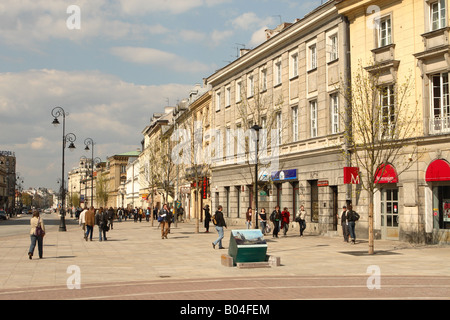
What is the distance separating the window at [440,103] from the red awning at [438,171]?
1469 millimetres

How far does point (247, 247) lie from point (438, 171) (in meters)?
11.2

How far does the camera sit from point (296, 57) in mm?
35906

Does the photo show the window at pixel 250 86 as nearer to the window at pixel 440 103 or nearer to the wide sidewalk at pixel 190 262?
the wide sidewalk at pixel 190 262

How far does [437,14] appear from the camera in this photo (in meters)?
24.7

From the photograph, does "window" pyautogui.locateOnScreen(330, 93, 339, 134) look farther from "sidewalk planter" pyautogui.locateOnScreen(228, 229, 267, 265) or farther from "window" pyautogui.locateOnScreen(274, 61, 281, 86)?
"sidewalk planter" pyautogui.locateOnScreen(228, 229, 267, 265)

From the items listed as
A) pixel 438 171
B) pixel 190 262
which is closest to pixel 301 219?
pixel 438 171

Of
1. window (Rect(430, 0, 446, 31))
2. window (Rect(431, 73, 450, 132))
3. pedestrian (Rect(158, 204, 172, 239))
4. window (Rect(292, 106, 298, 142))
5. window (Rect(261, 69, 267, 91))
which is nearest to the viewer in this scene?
window (Rect(431, 73, 450, 132))

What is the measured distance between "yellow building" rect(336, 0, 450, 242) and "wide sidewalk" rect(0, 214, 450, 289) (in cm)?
151

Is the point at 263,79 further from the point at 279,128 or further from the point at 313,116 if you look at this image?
the point at 313,116

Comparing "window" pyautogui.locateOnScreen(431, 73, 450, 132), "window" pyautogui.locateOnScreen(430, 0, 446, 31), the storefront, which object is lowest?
the storefront

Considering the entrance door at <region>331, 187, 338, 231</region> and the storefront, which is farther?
the entrance door at <region>331, 187, 338, 231</region>

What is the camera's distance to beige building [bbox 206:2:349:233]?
31.1 meters

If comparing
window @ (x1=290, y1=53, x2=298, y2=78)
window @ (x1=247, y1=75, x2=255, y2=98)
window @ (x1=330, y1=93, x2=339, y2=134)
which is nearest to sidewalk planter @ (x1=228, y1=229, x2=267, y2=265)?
window @ (x1=330, y1=93, x2=339, y2=134)

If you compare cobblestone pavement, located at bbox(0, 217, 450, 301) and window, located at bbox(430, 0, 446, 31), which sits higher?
window, located at bbox(430, 0, 446, 31)
